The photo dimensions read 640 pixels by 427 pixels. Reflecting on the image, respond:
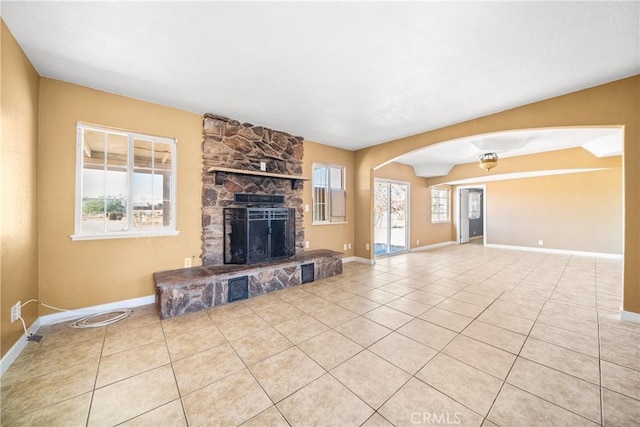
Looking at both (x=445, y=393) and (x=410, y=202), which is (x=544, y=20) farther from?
(x=410, y=202)

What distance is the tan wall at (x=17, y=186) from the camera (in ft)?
6.04

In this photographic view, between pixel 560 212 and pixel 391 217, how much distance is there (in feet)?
15.8

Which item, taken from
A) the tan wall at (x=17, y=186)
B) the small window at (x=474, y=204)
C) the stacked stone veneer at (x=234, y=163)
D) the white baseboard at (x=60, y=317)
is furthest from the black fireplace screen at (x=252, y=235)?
the small window at (x=474, y=204)

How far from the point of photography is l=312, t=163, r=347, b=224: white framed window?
500 centimetres

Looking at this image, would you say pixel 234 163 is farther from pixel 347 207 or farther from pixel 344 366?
pixel 344 366

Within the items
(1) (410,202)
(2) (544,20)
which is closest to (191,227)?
(2) (544,20)

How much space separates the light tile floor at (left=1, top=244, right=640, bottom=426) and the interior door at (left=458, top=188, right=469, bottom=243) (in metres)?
5.63

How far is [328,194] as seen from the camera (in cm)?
524

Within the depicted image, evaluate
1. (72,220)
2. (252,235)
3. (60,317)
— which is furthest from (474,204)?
(60,317)

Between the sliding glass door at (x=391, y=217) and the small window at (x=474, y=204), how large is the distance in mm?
4772

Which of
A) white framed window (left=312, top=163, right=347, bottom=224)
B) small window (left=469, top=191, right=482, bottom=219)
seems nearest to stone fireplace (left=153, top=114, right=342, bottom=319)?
white framed window (left=312, top=163, right=347, bottom=224)

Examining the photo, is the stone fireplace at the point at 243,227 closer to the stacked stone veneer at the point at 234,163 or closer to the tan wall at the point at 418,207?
the stacked stone veneer at the point at 234,163

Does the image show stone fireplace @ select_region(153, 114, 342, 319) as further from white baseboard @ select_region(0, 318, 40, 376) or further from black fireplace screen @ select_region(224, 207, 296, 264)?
white baseboard @ select_region(0, 318, 40, 376)

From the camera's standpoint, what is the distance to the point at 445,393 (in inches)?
61.4
